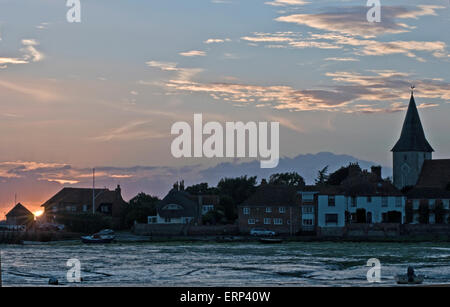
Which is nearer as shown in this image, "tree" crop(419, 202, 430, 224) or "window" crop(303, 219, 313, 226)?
"window" crop(303, 219, 313, 226)

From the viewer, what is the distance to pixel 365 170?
9550 cm

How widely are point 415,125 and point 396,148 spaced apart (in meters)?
4.71

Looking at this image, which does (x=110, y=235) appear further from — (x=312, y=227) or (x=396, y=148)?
(x=396, y=148)

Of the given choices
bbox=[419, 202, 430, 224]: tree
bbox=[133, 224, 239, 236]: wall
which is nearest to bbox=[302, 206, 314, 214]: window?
bbox=[133, 224, 239, 236]: wall

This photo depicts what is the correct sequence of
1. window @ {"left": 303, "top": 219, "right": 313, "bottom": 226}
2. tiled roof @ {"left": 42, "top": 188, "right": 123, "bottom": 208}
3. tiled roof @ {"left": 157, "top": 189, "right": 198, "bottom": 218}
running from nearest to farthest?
1. window @ {"left": 303, "top": 219, "right": 313, "bottom": 226}
2. tiled roof @ {"left": 157, "top": 189, "right": 198, "bottom": 218}
3. tiled roof @ {"left": 42, "top": 188, "right": 123, "bottom": 208}

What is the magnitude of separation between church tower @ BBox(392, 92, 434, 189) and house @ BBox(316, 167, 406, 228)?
3216 centimetres

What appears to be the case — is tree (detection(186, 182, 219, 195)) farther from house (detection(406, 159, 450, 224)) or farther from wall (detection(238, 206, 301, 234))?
house (detection(406, 159, 450, 224))

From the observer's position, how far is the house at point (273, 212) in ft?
280

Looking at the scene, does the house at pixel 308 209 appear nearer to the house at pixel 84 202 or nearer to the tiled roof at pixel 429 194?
the tiled roof at pixel 429 194

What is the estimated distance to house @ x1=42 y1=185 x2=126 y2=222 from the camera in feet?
324

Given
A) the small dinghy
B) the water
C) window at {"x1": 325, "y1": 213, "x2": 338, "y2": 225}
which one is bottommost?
the water

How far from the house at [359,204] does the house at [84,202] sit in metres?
28.9

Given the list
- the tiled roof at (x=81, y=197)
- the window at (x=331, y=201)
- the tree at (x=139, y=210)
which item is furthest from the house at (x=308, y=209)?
the tiled roof at (x=81, y=197)

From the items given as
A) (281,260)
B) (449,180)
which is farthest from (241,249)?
(449,180)
